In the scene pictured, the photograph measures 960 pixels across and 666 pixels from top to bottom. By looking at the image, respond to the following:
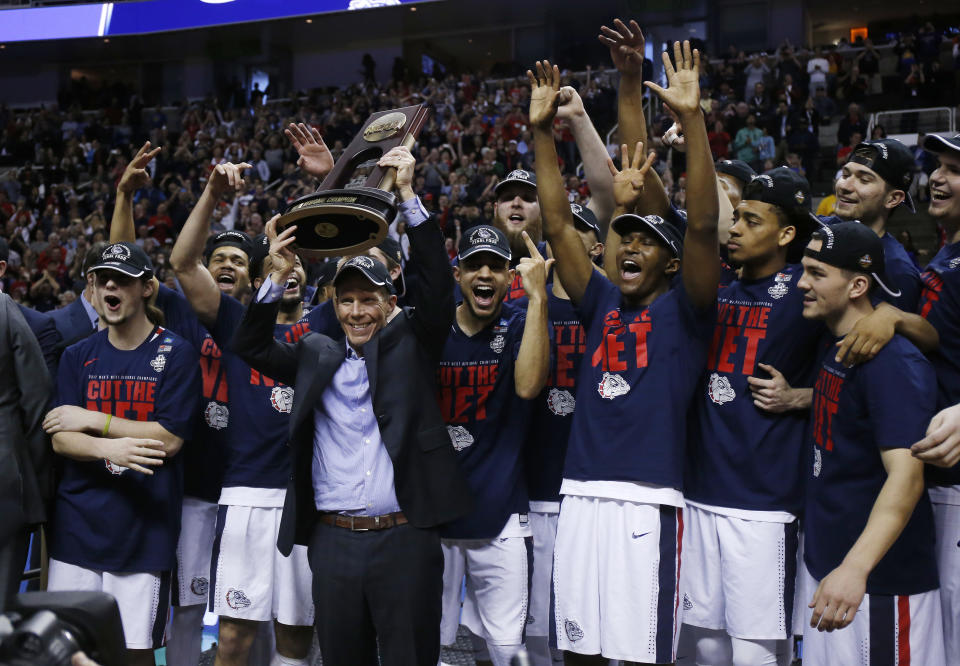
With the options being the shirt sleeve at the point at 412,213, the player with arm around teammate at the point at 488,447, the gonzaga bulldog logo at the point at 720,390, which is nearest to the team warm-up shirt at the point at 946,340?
the gonzaga bulldog logo at the point at 720,390

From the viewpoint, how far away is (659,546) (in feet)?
12.1

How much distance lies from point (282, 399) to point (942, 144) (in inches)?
120

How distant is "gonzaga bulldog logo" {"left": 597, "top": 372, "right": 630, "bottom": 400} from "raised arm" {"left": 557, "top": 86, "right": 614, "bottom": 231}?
4.29 feet

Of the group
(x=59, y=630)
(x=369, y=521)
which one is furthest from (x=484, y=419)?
(x=59, y=630)

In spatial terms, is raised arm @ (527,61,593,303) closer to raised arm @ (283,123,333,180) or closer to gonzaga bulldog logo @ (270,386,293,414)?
raised arm @ (283,123,333,180)

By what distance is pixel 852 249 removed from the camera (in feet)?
11.2

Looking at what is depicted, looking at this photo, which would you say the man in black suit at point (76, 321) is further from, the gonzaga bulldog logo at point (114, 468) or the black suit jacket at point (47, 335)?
the gonzaga bulldog logo at point (114, 468)

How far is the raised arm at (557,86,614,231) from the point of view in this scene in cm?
466

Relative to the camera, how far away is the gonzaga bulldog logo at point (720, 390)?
153 inches

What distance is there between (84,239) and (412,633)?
15.0m

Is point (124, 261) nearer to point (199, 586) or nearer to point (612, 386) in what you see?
point (199, 586)

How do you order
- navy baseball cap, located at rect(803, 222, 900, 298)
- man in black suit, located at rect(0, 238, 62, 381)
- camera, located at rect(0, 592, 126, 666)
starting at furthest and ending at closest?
1. man in black suit, located at rect(0, 238, 62, 381)
2. navy baseball cap, located at rect(803, 222, 900, 298)
3. camera, located at rect(0, 592, 126, 666)

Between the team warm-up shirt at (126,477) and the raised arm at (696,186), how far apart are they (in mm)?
2276

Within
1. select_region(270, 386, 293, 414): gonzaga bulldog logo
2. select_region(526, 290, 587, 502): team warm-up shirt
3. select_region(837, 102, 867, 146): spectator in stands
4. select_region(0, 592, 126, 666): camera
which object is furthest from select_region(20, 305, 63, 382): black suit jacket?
select_region(837, 102, 867, 146): spectator in stands
